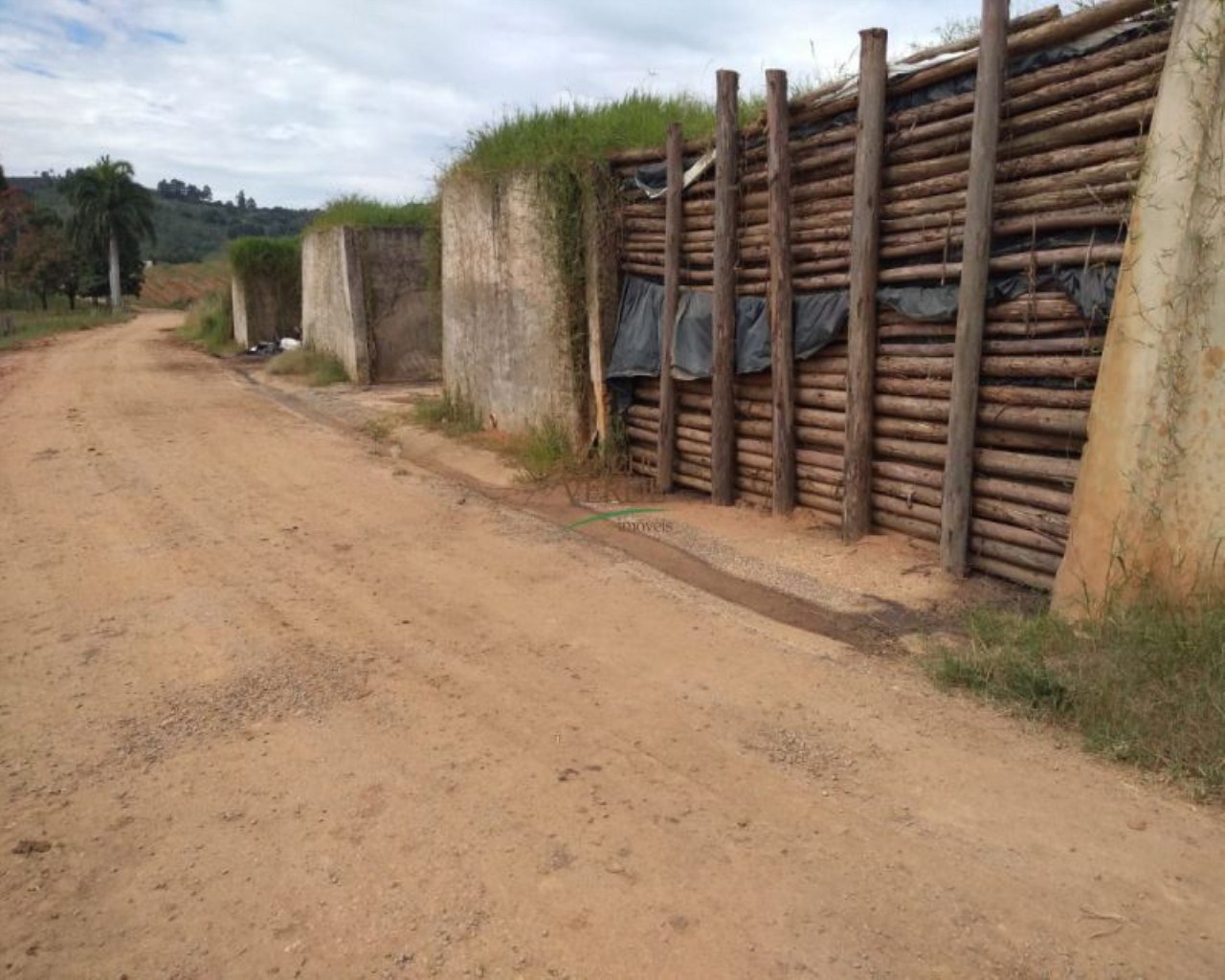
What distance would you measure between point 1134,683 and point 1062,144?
2.74 metres

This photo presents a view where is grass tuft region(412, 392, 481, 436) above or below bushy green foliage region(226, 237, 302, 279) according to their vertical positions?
below

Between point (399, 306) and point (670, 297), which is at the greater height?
point (399, 306)

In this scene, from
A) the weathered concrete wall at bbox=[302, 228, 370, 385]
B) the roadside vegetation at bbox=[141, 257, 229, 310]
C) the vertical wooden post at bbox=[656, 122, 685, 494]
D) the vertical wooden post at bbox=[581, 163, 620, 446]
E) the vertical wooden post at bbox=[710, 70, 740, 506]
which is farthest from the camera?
the roadside vegetation at bbox=[141, 257, 229, 310]

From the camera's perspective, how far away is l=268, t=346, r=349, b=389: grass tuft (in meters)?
15.3

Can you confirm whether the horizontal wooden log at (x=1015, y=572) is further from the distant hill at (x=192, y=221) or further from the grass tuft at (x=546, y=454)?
the distant hill at (x=192, y=221)

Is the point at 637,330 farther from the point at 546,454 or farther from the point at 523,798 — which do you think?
the point at 523,798

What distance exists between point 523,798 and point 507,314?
6.67 metres

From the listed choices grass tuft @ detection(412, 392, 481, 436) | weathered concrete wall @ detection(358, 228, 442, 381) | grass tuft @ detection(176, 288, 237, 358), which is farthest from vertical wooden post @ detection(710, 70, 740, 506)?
grass tuft @ detection(176, 288, 237, 358)

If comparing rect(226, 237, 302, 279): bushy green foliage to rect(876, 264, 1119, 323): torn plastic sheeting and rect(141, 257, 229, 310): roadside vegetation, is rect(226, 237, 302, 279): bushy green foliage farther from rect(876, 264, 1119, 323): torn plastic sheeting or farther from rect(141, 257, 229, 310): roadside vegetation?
rect(141, 257, 229, 310): roadside vegetation

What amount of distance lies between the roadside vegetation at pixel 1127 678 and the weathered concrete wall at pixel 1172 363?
24 cm

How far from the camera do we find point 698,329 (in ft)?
23.3

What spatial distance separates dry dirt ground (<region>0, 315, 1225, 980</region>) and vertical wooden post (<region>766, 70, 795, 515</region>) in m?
1.53

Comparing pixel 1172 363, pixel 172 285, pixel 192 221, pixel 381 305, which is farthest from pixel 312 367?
pixel 192 221

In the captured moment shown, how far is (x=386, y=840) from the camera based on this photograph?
9.59 feet
